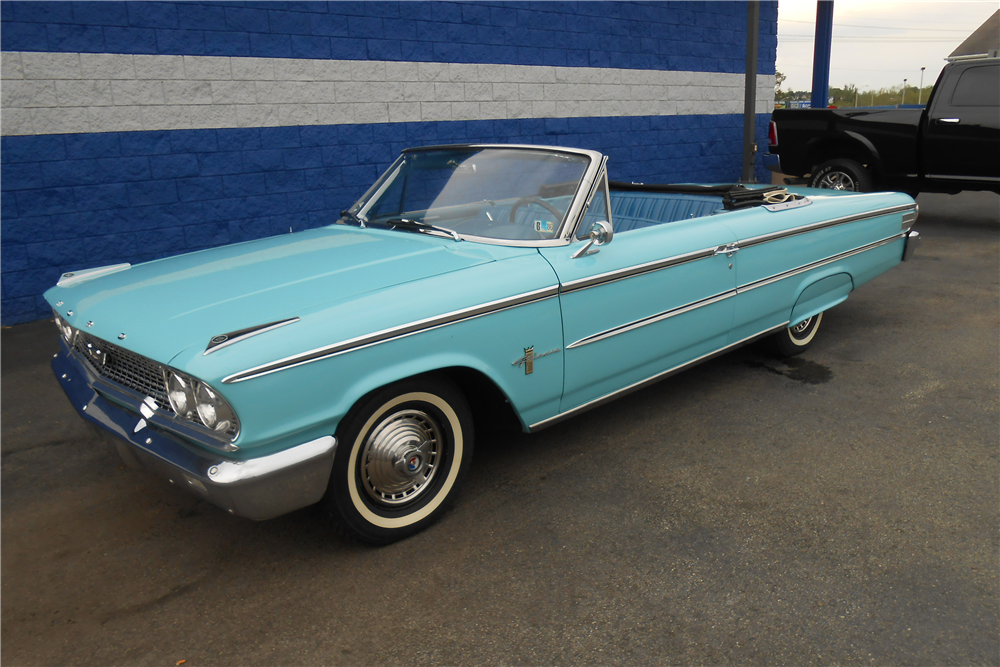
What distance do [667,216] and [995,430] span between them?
213 centimetres

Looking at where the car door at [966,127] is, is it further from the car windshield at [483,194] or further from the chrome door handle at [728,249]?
the car windshield at [483,194]

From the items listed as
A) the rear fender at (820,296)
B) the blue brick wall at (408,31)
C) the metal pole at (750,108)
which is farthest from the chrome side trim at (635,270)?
the metal pole at (750,108)

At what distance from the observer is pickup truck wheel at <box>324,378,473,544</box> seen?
2.68 m

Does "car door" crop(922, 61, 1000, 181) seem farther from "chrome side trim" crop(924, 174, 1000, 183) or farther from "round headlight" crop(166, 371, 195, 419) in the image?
"round headlight" crop(166, 371, 195, 419)

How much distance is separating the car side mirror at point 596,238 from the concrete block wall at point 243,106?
495 centimetres

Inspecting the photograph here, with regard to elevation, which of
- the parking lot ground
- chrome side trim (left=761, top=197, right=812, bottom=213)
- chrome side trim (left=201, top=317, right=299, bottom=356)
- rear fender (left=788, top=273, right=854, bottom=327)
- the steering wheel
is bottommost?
the parking lot ground

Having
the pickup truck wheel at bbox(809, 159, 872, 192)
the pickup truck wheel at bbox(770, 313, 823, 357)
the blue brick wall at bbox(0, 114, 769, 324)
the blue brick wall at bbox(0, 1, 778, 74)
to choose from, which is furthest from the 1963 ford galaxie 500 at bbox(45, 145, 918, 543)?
the pickup truck wheel at bbox(809, 159, 872, 192)

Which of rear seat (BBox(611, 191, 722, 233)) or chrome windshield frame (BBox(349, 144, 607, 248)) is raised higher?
chrome windshield frame (BBox(349, 144, 607, 248))

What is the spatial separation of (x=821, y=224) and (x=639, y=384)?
5.78ft

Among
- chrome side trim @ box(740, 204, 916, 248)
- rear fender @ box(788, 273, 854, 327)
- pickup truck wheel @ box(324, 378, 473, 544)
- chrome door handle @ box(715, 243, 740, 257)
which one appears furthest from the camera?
rear fender @ box(788, 273, 854, 327)

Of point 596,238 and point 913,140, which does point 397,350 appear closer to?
point 596,238

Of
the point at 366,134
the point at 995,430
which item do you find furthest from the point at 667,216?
the point at 366,134

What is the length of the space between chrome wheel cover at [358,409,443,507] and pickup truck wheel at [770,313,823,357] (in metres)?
2.78

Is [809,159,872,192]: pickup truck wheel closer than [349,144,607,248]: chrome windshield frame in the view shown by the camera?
No
